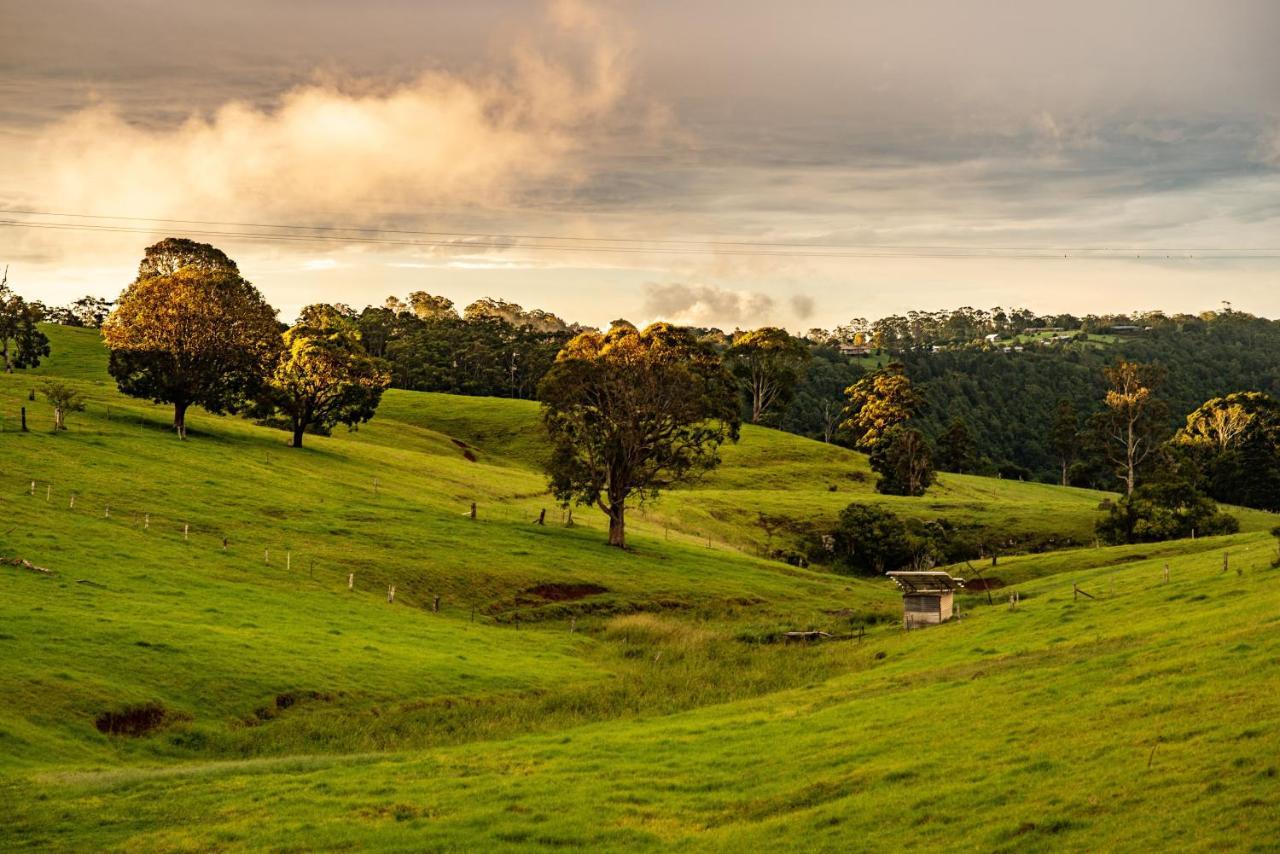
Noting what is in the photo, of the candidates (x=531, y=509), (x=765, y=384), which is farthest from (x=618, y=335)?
(x=765, y=384)

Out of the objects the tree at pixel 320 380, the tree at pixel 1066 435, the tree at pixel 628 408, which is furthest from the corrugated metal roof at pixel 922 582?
the tree at pixel 1066 435

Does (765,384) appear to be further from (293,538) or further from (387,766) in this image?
(387,766)

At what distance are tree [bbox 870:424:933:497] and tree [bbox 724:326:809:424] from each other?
49.1 metres

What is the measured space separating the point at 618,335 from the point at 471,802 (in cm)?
5387

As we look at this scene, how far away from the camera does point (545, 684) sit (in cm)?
4319

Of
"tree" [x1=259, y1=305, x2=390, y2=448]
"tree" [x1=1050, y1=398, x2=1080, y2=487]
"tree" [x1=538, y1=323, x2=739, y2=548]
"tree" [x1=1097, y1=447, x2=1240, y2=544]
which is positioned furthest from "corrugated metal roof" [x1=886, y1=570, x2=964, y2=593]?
"tree" [x1=1050, y1=398, x2=1080, y2=487]

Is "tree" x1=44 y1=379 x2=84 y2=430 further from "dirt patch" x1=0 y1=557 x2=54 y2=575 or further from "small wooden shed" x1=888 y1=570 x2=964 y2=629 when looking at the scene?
"small wooden shed" x1=888 y1=570 x2=964 y2=629

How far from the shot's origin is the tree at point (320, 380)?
9481cm

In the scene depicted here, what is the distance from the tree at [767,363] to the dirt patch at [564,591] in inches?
4486

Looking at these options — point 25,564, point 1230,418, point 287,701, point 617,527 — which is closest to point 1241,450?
point 1230,418

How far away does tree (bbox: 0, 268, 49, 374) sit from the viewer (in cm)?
13438

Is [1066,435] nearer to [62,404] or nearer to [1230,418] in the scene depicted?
[1230,418]

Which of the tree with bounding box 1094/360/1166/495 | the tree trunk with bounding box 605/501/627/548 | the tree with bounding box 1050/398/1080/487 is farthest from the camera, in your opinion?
the tree with bounding box 1050/398/1080/487

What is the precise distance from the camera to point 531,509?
91.2 meters
